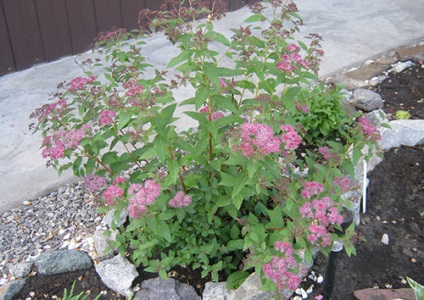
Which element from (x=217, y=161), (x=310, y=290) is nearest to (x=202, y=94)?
(x=217, y=161)

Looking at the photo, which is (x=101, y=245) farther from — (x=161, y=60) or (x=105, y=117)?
(x=161, y=60)

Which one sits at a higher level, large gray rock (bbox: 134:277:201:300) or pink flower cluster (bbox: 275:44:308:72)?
pink flower cluster (bbox: 275:44:308:72)

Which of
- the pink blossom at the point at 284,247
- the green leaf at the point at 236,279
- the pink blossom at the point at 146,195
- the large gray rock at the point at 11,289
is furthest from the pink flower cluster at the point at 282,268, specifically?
the large gray rock at the point at 11,289

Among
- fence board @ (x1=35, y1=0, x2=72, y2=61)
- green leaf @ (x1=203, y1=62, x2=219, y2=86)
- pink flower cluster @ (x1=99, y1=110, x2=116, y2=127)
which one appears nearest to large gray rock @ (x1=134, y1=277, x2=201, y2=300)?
pink flower cluster @ (x1=99, y1=110, x2=116, y2=127)

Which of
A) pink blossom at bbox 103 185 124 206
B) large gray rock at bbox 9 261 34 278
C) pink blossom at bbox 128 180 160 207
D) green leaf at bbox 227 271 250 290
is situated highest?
pink blossom at bbox 128 180 160 207

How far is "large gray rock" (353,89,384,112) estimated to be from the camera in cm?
375

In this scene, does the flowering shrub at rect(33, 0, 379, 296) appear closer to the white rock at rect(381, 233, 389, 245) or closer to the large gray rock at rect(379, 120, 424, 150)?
the white rock at rect(381, 233, 389, 245)

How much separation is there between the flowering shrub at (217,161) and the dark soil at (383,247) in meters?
0.27

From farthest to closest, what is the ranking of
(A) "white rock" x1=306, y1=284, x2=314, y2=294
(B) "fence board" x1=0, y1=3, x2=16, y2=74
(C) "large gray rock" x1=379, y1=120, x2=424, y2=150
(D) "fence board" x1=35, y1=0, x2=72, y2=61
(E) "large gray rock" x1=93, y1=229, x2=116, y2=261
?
(D) "fence board" x1=35, y1=0, x2=72, y2=61 → (B) "fence board" x1=0, y1=3, x2=16, y2=74 → (C) "large gray rock" x1=379, y1=120, x2=424, y2=150 → (E) "large gray rock" x1=93, y1=229, x2=116, y2=261 → (A) "white rock" x1=306, y1=284, x2=314, y2=294

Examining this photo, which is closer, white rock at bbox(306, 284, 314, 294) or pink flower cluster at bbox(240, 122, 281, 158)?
pink flower cluster at bbox(240, 122, 281, 158)

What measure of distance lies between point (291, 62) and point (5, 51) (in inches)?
118

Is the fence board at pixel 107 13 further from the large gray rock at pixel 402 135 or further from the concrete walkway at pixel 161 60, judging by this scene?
the large gray rock at pixel 402 135

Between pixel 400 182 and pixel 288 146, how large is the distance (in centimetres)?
152

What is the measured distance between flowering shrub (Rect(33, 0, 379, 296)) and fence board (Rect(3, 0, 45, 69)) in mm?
2241
